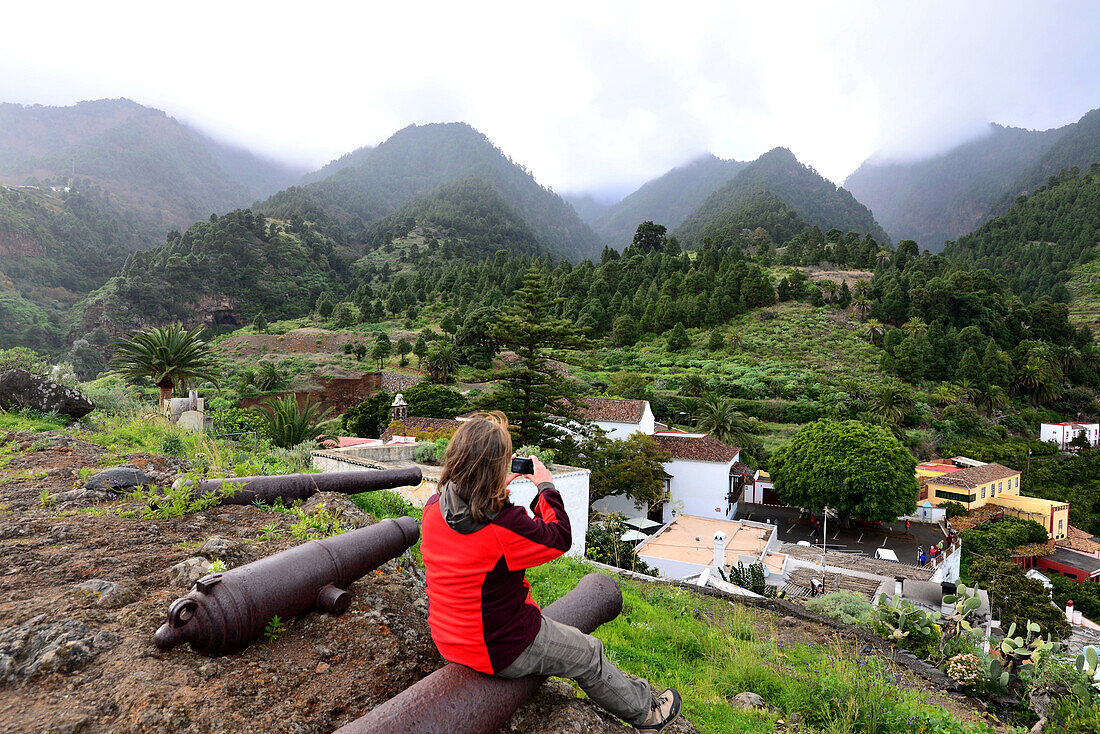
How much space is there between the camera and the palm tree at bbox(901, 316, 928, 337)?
45844 mm

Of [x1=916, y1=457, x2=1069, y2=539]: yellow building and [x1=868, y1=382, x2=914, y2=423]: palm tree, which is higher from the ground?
[x1=868, y1=382, x2=914, y2=423]: palm tree

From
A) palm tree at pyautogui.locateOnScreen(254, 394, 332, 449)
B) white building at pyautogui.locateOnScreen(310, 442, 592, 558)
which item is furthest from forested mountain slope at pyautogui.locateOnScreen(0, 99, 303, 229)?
white building at pyautogui.locateOnScreen(310, 442, 592, 558)

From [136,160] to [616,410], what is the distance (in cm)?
16704

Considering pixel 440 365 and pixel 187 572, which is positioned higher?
pixel 187 572

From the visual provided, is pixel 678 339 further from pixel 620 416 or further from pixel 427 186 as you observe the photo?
pixel 427 186

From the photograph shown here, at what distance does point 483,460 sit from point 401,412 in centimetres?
2219

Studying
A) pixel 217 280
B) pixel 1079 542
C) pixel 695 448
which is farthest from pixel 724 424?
pixel 217 280

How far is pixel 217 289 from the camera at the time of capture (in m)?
71.6

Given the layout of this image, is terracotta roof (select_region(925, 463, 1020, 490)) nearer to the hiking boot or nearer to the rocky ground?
the hiking boot

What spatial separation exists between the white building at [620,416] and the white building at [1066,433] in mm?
32473

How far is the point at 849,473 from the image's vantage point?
21.0 metres

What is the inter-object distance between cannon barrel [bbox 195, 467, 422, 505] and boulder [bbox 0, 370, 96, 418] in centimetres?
528

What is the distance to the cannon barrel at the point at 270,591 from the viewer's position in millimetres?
1745

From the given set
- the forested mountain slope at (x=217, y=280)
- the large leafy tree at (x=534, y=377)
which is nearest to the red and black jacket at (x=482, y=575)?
the large leafy tree at (x=534, y=377)
